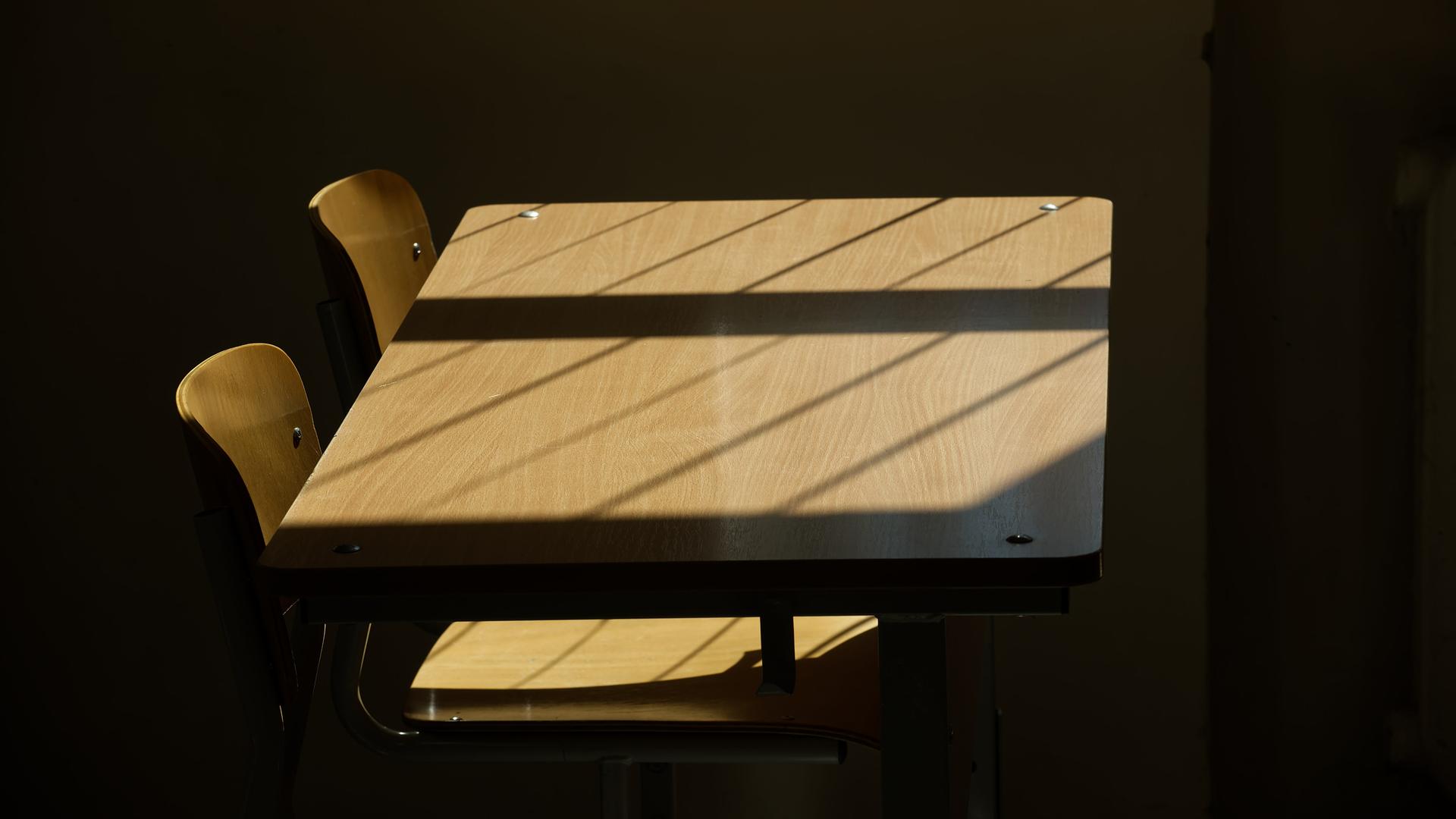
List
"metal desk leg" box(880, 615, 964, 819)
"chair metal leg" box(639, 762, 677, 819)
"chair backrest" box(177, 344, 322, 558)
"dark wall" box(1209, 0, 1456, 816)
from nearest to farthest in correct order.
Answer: "metal desk leg" box(880, 615, 964, 819) < "chair backrest" box(177, 344, 322, 558) < "chair metal leg" box(639, 762, 677, 819) < "dark wall" box(1209, 0, 1456, 816)

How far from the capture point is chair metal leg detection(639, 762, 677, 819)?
5.88 ft

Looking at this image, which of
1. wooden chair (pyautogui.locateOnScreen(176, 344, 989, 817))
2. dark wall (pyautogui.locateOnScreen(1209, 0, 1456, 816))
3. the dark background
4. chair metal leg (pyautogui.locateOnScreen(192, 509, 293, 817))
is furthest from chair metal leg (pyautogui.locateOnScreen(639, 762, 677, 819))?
dark wall (pyautogui.locateOnScreen(1209, 0, 1456, 816))

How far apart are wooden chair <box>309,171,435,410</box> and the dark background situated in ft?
1.56

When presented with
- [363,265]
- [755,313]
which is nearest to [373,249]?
[363,265]

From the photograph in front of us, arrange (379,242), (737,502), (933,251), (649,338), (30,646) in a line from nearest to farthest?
(737,502), (649,338), (933,251), (379,242), (30,646)

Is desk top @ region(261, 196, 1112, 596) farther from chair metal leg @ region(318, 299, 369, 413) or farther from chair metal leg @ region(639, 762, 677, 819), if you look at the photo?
chair metal leg @ region(639, 762, 677, 819)

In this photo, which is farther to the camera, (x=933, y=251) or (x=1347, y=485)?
(x=1347, y=485)

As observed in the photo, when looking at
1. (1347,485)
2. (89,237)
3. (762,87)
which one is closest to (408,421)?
(762,87)

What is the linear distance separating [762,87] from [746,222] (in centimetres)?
55

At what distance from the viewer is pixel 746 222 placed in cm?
175

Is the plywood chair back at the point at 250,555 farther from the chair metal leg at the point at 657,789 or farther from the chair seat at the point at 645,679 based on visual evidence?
the chair metal leg at the point at 657,789

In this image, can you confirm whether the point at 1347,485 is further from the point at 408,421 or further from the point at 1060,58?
the point at 408,421

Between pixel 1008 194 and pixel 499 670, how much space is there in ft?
3.74

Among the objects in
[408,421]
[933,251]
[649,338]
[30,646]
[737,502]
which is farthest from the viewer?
[30,646]
